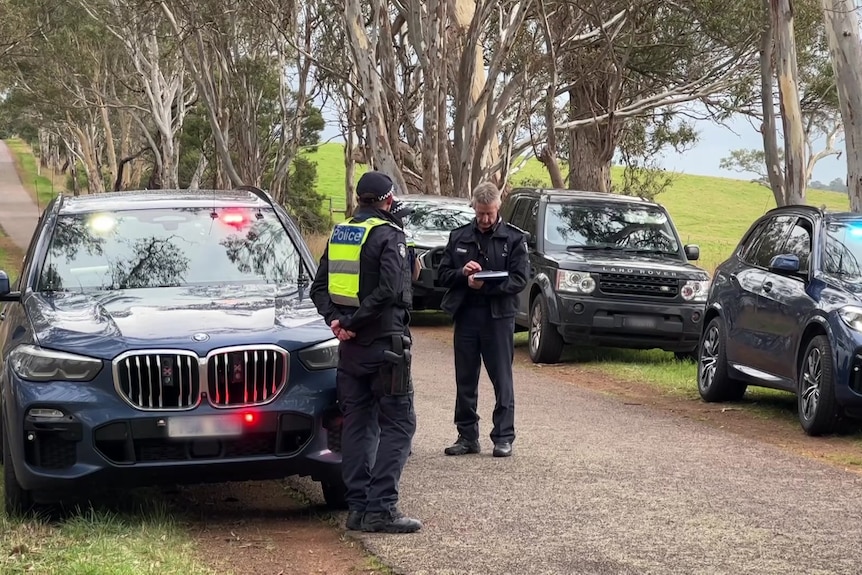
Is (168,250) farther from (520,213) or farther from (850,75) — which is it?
(850,75)

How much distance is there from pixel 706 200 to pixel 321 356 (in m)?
79.3

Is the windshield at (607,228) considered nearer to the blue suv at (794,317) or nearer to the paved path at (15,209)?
the blue suv at (794,317)

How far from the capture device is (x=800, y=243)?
11.0 m

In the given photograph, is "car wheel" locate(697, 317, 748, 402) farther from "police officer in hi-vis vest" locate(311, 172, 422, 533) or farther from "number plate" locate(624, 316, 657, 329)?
"police officer in hi-vis vest" locate(311, 172, 422, 533)

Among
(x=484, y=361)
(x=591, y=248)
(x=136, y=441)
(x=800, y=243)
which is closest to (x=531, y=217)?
(x=591, y=248)

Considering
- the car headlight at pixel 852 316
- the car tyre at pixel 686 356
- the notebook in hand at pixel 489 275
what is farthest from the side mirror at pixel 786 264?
the car tyre at pixel 686 356

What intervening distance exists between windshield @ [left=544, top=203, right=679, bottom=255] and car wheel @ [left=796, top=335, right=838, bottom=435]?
18.5ft

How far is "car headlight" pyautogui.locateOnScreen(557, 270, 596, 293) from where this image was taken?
14.7m

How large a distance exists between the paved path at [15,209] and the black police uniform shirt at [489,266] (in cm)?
2118

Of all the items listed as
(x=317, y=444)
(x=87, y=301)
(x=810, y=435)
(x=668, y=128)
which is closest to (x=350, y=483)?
(x=317, y=444)

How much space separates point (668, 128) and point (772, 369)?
26.5m

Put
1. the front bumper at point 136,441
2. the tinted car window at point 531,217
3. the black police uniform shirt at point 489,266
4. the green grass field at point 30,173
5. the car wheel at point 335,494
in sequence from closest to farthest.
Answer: the front bumper at point 136,441 → the car wheel at point 335,494 → the black police uniform shirt at point 489,266 → the tinted car window at point 531,217 → the green grass field at point 30,173

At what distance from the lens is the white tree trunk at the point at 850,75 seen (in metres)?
16.1

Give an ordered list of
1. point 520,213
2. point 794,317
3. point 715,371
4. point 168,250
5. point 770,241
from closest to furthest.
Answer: point 168,250 < point 794,317 < point 770,241 < point 715,371 < point 520,213
